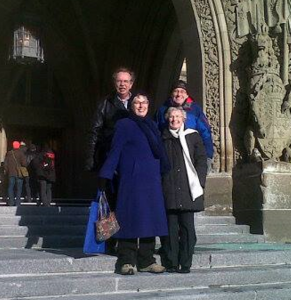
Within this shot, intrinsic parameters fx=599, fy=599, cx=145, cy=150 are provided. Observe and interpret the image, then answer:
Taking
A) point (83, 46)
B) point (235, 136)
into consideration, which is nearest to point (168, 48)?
point (83, 46)

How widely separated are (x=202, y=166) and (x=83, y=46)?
12.2 metres

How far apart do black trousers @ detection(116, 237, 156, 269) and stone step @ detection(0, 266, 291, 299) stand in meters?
0.14

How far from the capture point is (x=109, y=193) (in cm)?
→ 566

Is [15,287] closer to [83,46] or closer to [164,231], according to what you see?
[164,231]

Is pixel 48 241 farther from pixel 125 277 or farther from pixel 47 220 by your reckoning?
Answer: pixel 125 277

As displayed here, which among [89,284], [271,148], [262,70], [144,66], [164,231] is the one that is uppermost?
[144,66]

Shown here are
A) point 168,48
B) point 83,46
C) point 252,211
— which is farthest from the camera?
point 83,46

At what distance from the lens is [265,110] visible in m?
9.33

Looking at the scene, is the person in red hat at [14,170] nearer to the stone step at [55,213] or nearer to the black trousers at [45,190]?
the black trousers at [45,190]

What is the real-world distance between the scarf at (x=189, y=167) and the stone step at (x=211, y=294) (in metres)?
0.87

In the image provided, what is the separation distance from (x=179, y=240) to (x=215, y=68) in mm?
4765

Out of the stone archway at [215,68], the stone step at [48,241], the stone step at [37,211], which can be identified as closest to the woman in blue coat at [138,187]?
the stone step at [48,241]

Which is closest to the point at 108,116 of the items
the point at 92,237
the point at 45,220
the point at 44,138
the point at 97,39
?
the point at 92,237

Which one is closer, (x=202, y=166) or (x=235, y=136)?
(x=202, y=166)
